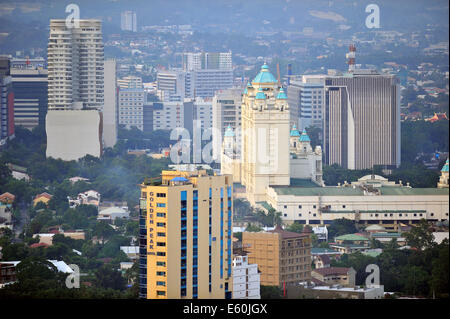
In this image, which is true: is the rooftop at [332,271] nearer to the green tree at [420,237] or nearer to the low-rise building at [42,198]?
the green tree at [420,237]

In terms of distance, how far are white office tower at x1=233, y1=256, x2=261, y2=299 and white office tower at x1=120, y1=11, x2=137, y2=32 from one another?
2136 inches

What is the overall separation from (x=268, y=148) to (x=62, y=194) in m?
6.86

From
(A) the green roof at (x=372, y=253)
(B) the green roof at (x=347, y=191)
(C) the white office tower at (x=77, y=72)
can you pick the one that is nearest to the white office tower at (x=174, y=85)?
(C) the white office tower at (x=77, y=72)

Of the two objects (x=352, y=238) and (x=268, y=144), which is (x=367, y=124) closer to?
(x=268, y=144)

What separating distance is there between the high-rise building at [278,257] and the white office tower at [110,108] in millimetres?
33506

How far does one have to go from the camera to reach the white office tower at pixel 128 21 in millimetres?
92500

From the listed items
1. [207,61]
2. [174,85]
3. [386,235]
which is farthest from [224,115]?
[207,61]

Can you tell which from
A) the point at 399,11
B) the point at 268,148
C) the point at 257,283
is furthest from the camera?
the point at 399,11

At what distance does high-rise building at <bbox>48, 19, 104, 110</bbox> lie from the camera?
76312 mm

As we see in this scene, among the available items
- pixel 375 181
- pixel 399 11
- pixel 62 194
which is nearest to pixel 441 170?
pixel 375 181

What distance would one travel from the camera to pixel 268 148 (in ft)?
200

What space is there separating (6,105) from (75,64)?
4.33m

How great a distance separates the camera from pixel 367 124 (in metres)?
73.3
